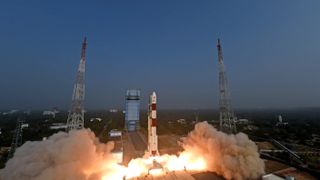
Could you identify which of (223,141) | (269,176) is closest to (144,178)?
(223,141)

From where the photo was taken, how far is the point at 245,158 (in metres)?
25.0

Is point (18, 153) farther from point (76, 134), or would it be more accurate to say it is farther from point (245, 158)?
point (245, 158)

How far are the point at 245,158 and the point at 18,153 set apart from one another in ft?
81.6

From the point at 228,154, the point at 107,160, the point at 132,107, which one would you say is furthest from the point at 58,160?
the point at 132,107

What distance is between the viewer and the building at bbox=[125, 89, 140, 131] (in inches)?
2830

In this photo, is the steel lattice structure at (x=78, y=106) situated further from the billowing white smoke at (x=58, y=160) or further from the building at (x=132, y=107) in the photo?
the building at (x=132, y=107)

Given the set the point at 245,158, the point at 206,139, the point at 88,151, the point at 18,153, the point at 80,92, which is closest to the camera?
the point at 18,153

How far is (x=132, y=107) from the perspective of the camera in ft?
238

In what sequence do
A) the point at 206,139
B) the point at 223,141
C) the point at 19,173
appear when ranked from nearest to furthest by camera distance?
the point at 19,173
the point at 223,141
the point at 206,139

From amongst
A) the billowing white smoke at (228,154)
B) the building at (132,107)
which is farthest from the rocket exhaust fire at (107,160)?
the building at (132,107)

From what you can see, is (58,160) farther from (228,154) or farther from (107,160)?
(228,154)

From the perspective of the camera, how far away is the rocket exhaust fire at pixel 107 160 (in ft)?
66.8

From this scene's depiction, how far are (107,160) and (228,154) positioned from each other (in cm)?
1485

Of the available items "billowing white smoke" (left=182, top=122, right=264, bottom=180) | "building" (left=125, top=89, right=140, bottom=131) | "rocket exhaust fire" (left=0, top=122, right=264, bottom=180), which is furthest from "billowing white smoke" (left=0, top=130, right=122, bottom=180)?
"building" (left=125, top=89, right=140, bottom=131)
